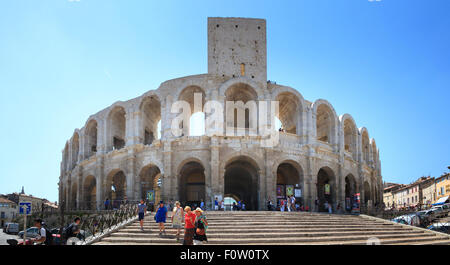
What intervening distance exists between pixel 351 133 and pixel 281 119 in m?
7.10

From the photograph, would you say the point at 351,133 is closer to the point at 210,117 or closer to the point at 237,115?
the point at 237,115

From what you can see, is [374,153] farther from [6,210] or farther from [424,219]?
[6,210]

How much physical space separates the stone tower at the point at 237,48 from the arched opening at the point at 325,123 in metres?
6.15

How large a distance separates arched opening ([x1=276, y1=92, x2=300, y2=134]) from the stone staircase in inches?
509

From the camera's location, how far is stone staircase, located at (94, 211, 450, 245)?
1616 cm

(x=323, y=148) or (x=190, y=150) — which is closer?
(x=190, y=150)

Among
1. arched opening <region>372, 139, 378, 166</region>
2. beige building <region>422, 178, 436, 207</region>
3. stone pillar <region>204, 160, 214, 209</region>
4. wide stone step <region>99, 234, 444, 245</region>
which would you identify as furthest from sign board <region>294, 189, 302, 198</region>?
beige building <region>422, 178, 436, 207</region>

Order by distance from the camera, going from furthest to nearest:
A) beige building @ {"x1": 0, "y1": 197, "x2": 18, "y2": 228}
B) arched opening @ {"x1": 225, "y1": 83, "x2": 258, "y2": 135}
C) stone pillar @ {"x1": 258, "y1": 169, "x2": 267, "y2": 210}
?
1. beige building @ {"x1": 0, "y1": 197, "x2": 18, "y2": 228}
2. arched opening @ {"x1": 225, "y1": 83, "x2": 258, "y2": 135}
3. stone pillar @ {"x1": 258, "y1": 169, "x2": 267, "y2": 210}

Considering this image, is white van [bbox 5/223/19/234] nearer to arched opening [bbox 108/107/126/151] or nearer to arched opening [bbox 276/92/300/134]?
arched opening [bbox 108/107/126/151]

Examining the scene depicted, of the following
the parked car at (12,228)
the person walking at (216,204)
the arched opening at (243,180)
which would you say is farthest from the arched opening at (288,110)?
the parked car at (12,228)

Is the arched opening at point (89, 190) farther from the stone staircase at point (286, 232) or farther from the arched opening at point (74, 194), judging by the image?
the stone staircase at point (286, 232)
